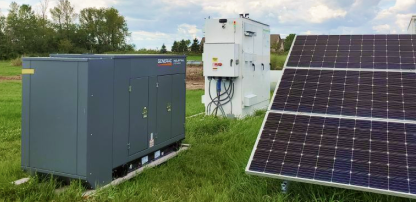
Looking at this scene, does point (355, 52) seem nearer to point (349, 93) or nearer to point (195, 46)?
point (349, 93)

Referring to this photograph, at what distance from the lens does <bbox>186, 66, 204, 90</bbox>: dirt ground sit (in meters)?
21.9

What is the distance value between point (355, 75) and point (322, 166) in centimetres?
190

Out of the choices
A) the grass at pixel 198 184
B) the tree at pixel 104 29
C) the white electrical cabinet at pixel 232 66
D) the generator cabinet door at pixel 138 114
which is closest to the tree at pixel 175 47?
the tree at pixel 104 29

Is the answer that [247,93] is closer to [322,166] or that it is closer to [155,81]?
[155,81]

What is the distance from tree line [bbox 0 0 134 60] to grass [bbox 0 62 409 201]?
42.0m

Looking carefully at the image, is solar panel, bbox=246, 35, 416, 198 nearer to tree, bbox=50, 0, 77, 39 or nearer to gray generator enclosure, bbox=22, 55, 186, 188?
gray generator enclosure, bbox=22, 55, 186, 188

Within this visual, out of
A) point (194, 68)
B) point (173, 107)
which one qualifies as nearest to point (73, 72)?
point (173, 107)

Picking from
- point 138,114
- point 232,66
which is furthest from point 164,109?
point 232,66

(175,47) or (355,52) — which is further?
(175,47)

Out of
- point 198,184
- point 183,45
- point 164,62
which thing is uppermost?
point 183,45

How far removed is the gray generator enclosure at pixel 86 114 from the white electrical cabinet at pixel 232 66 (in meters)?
4.06

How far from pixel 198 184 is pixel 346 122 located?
2103mm

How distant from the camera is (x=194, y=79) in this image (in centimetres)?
2572

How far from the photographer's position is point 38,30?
51.1m
